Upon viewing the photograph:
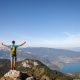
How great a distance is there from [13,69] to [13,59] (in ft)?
11.5

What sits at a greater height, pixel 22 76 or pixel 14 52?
pixel 14 52

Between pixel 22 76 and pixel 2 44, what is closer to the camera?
pixel 2 44

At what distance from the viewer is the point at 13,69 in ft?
158

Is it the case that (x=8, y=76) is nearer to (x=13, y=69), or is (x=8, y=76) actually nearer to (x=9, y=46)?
(x=13, y=69)

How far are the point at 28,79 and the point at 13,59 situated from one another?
5.96m

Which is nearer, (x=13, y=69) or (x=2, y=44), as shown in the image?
(x=2, y=44)

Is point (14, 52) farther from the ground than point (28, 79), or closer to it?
farther from the ground

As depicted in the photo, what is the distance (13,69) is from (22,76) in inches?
127

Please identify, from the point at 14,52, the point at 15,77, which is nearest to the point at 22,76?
the point at 15,77

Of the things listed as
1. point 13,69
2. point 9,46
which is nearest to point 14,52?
point 9,46

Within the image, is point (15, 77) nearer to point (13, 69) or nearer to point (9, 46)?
point (13, 69)

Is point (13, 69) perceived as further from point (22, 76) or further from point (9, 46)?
point (9, 46)

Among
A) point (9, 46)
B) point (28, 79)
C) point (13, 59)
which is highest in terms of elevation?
point (9, 46)

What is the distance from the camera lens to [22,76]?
1831 inches
